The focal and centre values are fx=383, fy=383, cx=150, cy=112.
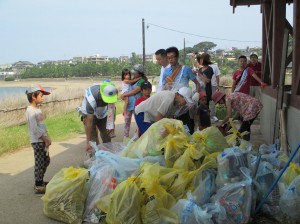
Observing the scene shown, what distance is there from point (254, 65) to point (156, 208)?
726cm

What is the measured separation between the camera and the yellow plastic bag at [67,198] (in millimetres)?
Result: 3900

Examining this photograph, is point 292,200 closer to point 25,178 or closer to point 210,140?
point 210,140

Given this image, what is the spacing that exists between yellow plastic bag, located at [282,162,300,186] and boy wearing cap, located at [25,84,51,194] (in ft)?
9.33

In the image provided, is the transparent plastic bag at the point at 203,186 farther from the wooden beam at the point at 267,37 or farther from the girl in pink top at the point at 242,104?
the wooden beam at the point at 267,37

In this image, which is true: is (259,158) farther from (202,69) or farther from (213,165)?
(202,69)

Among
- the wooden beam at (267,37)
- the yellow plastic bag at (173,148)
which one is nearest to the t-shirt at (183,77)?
the yellow plastic bag at (173,148)

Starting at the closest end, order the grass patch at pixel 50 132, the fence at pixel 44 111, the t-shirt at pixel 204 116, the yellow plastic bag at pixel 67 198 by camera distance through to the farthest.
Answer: the yellow plastic bag at pixel 67 198 → the t-shirt at pixel 204 116 → the grass patch at pixel 50 132 → the fence at pixel 44 111

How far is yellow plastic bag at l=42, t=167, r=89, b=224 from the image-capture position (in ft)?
12.8

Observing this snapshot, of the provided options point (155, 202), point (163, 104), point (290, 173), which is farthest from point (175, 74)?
point (155, 202)

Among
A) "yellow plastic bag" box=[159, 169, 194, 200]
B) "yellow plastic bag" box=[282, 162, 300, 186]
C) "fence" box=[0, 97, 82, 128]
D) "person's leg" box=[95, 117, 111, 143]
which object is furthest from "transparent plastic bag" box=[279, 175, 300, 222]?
"fence" box=[0, 97, 82, 128]

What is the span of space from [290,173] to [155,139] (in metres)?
1.45

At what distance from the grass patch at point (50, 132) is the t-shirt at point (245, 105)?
15.0 ft

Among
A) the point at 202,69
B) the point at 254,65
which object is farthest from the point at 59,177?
the point at 254,65

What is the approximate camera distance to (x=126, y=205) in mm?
3475
